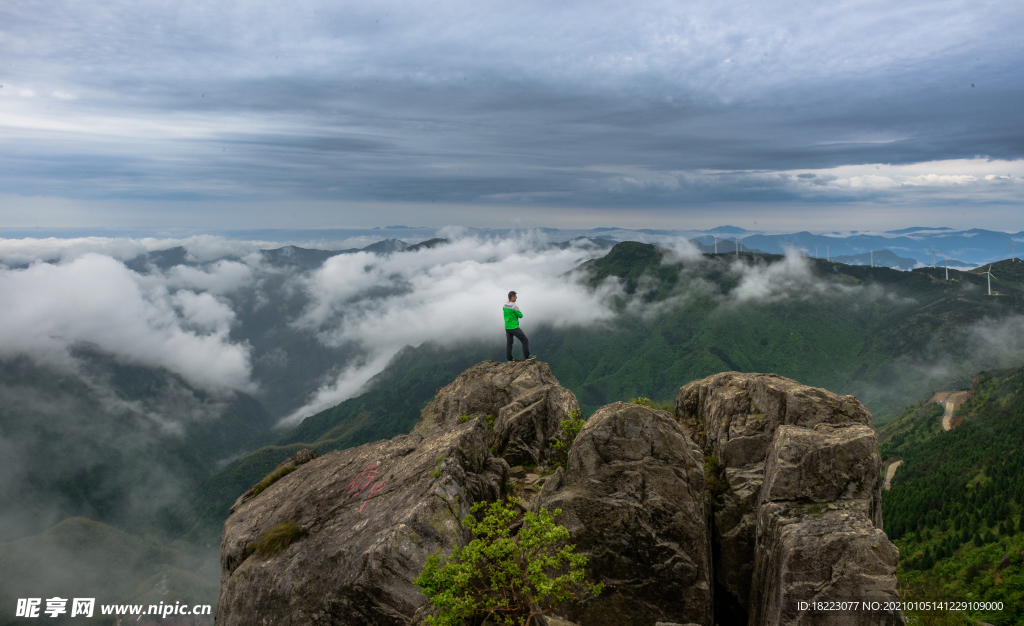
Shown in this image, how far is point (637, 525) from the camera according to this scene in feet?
67.9

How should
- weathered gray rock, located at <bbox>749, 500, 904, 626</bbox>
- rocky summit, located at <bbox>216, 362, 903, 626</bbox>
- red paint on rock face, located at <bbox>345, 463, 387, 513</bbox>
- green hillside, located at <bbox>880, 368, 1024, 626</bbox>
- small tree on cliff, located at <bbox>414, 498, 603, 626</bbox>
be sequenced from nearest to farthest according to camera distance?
small tree on cliff, located at <bbox>414, 498, 603, 626</bbox>, weathered gray rock, located at <bbox>749, 500, 904, 626</bbox>, rocky summit, located at <bbox>216, 362, 903, 626</bbox>, red paint on rock face, located at <bbox>345, 463, 387, 513</bbox>, green hillside, located at <bbox>880, 368, 1024, 626</bbox>

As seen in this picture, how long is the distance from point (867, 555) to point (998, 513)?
180 m

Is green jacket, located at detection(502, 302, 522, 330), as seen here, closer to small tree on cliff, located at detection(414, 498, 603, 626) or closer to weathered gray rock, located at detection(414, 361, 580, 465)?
weathered gray rock, located at detection(414, 361, 580, 465)

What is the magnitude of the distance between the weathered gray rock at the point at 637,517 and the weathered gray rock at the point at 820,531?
258 cm

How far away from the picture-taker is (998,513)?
142m

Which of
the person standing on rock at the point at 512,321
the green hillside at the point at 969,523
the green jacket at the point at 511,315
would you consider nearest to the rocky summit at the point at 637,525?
the person standing on rock at the point at 512,321

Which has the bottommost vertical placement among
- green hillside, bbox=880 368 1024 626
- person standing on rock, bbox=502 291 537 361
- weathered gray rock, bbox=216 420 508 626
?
green hillside, bbox=880 368 1024 626

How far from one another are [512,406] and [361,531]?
594 inches

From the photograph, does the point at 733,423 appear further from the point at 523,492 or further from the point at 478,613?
the point at 478,613

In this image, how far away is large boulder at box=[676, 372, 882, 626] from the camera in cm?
2233

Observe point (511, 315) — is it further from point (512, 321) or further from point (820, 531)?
point (820, 531)

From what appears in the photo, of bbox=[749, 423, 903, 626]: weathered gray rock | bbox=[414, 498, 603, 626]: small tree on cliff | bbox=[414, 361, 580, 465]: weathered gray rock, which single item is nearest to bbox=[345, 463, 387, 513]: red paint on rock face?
bbox=[414, 361, 580, 465]: weathered gray rock

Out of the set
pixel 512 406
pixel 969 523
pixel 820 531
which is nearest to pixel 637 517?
pixel 820 531

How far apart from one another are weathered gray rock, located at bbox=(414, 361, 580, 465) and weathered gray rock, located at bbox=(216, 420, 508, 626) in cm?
487
